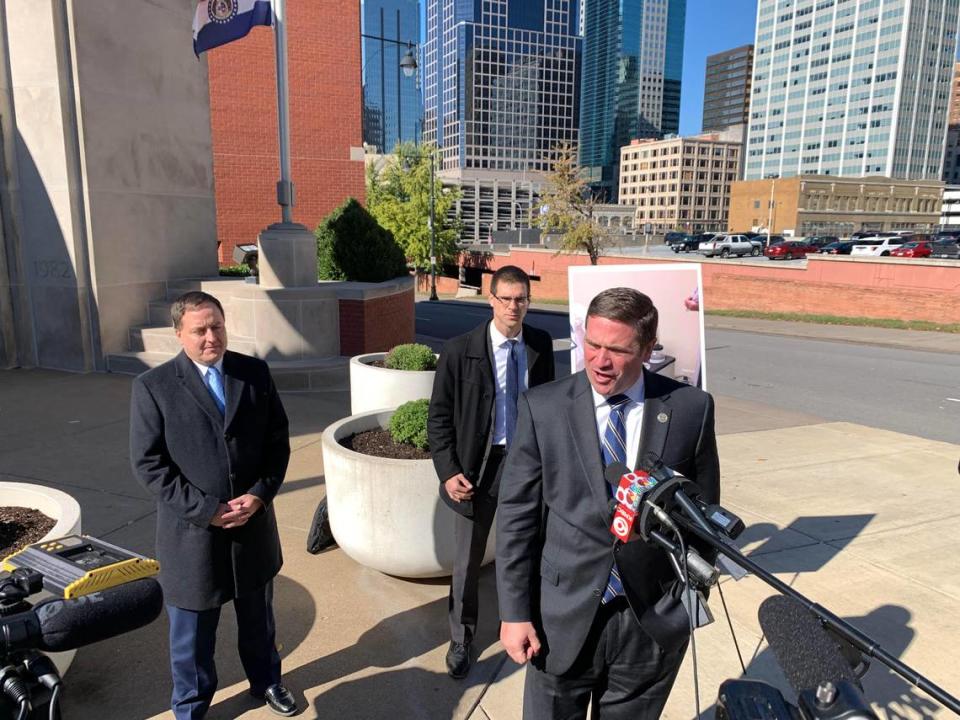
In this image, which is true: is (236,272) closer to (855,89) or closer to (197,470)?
(197,470)

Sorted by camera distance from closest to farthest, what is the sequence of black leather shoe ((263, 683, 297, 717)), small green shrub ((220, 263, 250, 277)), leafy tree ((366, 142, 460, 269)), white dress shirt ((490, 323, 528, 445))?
black leather shoe ((263, 683, 297, 717)), white dress shirt ((490, 323, 528, 445)), small green shrub ((220, 263, 250, 277)), leafy tree ((366, 142, 460, 269))

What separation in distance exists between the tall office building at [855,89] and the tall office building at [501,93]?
5047cm

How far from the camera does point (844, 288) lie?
87.6 ft

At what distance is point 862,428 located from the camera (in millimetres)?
9273

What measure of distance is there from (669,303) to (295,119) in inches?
861

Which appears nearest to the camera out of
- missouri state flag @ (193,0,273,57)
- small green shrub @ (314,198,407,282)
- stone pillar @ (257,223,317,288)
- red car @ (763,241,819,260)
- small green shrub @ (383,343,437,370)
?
small green shrub @ (383,343,437,370)

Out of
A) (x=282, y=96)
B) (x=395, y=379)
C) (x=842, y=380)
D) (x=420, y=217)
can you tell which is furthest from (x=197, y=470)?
(x=420, y=217)

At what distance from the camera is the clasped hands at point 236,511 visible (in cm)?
296

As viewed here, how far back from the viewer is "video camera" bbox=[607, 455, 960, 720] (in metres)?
1.25

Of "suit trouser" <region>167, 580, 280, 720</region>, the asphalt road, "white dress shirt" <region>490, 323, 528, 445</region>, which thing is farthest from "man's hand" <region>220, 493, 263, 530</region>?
the asphalt road

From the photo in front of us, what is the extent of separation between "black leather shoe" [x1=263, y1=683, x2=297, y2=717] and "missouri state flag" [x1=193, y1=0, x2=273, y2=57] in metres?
9.62

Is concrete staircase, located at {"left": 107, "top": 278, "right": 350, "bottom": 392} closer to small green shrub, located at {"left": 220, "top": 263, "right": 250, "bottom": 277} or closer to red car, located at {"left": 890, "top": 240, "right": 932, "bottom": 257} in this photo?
small green shrub, located at {"left": 220, "top": 263, "right": 250, "bottom": 277}

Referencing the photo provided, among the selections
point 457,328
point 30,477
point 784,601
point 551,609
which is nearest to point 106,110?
point 30,477

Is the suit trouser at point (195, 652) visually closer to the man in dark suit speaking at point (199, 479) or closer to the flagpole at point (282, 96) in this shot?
the man in dark suit speaking at point (199, 479)
